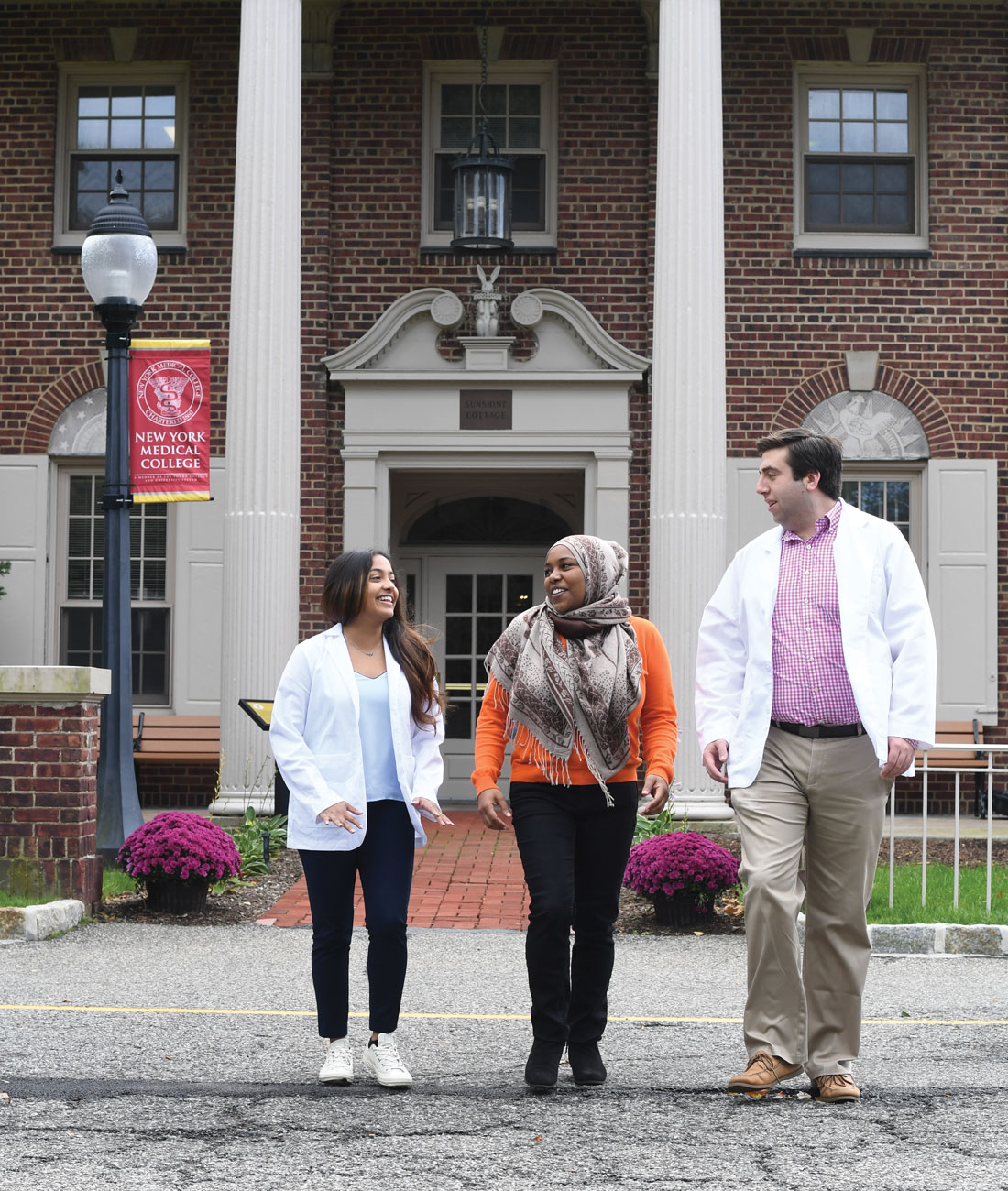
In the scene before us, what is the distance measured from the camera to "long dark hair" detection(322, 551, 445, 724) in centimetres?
520

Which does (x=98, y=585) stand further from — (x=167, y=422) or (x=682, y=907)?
(x=682, y=907)

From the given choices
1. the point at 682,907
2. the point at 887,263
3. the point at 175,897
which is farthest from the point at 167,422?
the point at 887,263

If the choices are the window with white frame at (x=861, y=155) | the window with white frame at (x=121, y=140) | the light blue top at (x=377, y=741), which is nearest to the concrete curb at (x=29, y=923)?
the light blue top at (x=377, y=741)

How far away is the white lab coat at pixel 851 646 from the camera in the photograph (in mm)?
4891

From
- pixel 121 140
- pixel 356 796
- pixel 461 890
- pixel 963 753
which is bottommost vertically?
pixel 461 890

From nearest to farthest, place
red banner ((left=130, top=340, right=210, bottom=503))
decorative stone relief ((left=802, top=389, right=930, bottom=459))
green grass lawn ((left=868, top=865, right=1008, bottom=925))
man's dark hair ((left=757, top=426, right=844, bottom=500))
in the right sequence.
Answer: man's dark hair ((left=757, top=426, right=844, bottom=500))
green grass lawn ((left=868, top=865, right=1008, bottom=925))
red banner ((left=130, top=340, right=210, bottom=503))
decorative stone relief ((left=802, top=389, right=930, bottom=459))

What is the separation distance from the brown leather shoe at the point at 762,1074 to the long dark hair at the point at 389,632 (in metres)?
1.38

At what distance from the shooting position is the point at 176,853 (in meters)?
8.62

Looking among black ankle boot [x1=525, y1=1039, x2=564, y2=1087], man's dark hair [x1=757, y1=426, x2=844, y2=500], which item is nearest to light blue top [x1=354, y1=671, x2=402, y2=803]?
black ankle boot [x1=525, y1=1039, x2=564, y2=1087]

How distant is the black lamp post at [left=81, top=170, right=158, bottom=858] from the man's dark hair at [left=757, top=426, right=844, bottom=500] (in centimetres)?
541

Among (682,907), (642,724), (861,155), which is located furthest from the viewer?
(861,155)

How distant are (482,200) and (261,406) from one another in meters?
2.67

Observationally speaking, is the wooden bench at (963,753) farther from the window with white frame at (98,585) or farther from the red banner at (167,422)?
the red banner at (167,422)

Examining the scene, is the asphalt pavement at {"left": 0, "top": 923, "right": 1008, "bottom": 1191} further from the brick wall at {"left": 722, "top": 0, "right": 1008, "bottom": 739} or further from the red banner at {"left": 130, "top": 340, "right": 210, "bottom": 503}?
the brick wall at {"left": 722, "top": 0, "right": 1008, "bottom": 739}
